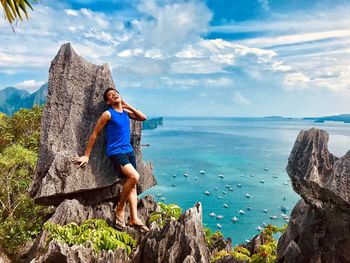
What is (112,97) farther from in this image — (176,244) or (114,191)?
(176,244)

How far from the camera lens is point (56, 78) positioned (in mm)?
8633

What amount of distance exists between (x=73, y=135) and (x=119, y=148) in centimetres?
110

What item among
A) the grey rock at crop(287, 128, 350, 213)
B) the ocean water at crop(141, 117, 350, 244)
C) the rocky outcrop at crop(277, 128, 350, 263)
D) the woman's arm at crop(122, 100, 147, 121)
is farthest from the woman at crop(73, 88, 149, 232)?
the ocean water at crop(141, 117, 350, 244)

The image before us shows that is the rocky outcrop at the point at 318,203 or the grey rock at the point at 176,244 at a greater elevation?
the rocky outcrop at the point at 318,203

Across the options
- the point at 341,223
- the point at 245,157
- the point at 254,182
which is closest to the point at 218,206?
the point at 254,182

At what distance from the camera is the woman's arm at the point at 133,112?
28.0 feet

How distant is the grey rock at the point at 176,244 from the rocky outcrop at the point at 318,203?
1346mm

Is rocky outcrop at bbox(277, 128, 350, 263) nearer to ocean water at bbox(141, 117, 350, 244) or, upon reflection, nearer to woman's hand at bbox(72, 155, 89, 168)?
woman's hand at bbox(72, 155, 89, 168)

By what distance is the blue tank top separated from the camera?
8.06m

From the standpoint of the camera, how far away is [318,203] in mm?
4863

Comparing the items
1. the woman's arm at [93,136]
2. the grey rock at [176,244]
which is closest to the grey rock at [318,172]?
the grey rock at [176,244]

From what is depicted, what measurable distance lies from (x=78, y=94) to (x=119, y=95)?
994 mm

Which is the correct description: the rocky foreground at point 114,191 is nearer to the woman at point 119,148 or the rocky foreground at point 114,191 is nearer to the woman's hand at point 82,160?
the woman's hand at point 82,160

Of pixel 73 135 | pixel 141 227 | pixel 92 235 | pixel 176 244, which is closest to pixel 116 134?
pixel 73 135
